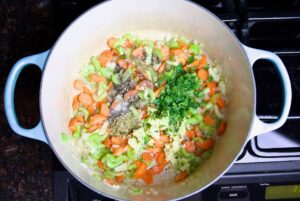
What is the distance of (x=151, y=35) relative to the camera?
1.17 metres

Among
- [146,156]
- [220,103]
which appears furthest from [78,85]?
[220,103]

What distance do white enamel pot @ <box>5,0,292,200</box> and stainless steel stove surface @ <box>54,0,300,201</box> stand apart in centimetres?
4

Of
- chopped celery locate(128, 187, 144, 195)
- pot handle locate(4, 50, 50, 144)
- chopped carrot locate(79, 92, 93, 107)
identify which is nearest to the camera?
pot handle locate(4, 50, 50, 144)

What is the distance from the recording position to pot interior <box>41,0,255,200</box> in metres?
0.97

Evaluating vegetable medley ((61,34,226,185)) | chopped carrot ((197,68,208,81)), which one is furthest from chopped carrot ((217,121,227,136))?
chopped carrot ((197,68,208,81))

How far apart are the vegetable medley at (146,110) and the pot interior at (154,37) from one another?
3cm

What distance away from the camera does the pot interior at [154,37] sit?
973 mm

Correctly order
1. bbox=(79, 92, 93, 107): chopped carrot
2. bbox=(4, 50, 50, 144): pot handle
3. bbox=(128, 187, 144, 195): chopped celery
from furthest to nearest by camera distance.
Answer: bbox=(79, 92, 93, 107): chopped carrot, bbox=(128, 187, 144, 195): chopped celery, bbox=(4, 50, 50, 144): pot handle

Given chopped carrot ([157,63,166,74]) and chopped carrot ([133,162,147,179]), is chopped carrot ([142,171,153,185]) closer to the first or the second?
chopped carrot ([133,162,147,179])

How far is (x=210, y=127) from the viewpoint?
3.59ft

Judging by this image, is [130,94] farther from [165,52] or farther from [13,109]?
[13,109]

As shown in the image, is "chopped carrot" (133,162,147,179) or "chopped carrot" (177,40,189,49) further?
"chopped carrot" (177,40,189,49)

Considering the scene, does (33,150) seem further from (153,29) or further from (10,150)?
(153,29)

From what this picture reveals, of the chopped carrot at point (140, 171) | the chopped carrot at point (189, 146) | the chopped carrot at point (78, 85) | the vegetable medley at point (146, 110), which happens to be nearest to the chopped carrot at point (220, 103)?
the vegetable medley at point (146, 110)
